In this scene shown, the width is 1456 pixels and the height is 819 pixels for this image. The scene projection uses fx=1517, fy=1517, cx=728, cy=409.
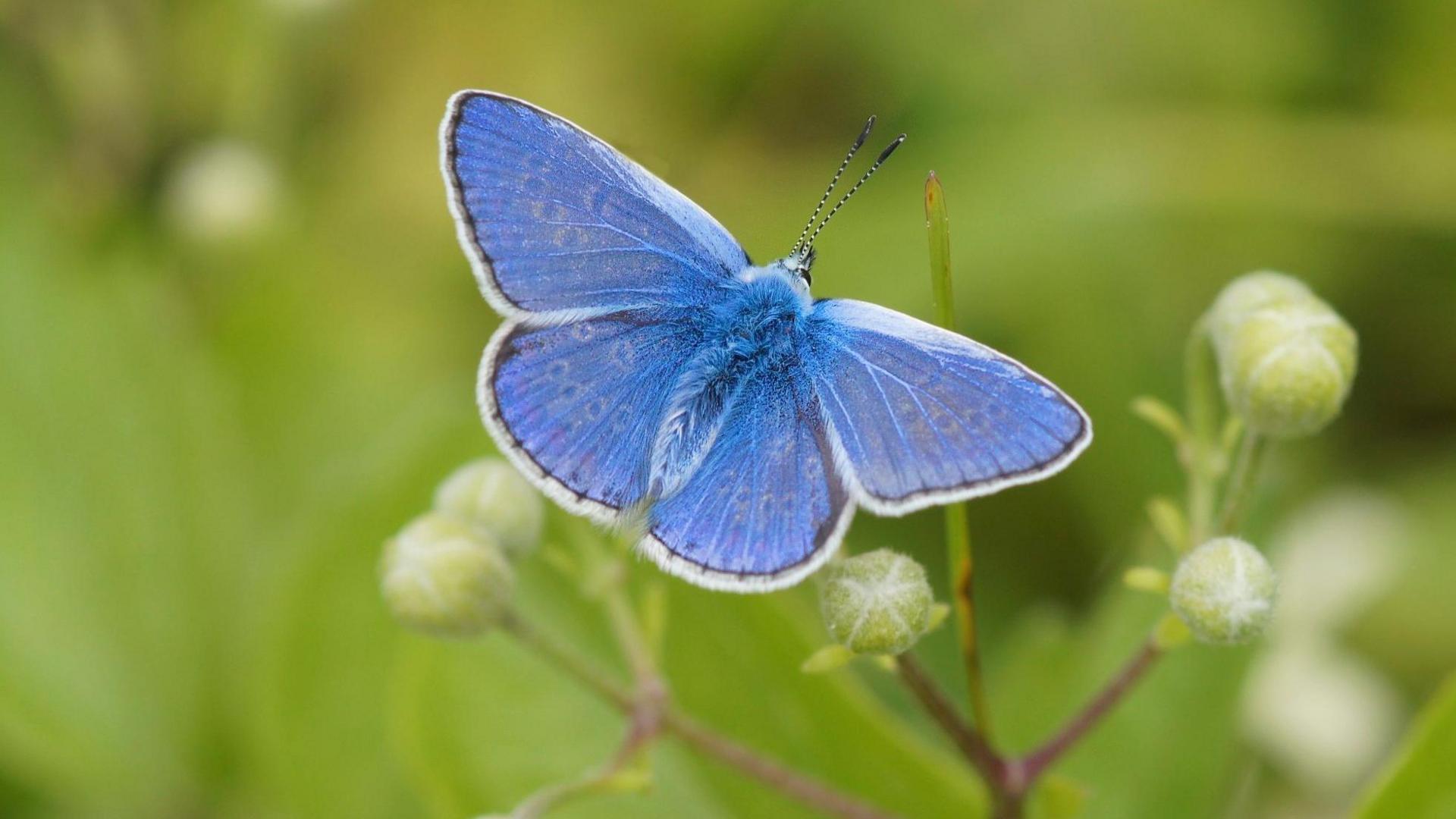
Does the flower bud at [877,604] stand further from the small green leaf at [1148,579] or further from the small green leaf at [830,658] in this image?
the small green leaf at [1148,579]

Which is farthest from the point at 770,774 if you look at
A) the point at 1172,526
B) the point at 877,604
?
the point at 1172,526

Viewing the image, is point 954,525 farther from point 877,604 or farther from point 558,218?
point 558,218

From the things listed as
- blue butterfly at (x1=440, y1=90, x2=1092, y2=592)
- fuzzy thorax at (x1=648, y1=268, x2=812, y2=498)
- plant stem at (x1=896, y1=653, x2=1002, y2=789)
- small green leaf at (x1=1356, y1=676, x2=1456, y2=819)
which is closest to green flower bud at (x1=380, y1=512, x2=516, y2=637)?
blue butterfly at (x1=440, y1=90, x2=1092, y2=592)

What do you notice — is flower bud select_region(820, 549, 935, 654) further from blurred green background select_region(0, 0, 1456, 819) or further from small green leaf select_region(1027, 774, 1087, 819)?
blurred green background select_region(0, 0, 1456, 819)

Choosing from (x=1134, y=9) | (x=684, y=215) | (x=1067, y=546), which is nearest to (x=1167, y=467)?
(x=1067, y=546)

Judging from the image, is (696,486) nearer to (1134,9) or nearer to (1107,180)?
(1107,180)

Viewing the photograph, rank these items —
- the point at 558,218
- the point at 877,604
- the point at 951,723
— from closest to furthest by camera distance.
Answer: the point at 877,604 < the point at 951,723 < the point at 558,218

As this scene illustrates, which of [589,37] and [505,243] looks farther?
[589,37]
